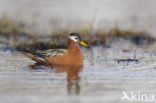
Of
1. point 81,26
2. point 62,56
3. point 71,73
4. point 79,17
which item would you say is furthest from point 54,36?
point 71,73

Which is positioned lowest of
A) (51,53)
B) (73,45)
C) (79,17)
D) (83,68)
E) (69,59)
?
(83,68)

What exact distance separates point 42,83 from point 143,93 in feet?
6.66

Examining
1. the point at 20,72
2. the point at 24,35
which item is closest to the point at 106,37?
the point at 24,35

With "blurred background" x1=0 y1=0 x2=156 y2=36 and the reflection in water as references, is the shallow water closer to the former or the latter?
the reflection in water

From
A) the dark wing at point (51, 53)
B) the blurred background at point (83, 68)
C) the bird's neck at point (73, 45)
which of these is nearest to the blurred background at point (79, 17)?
the blurred background at point (83, 68)

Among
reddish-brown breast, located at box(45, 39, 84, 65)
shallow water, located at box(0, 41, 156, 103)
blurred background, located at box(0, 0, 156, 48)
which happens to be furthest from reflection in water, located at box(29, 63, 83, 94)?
blurred background, located at box(0, 0, 156, 48)

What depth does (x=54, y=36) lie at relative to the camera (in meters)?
15.9

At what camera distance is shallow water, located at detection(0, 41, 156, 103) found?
737cm

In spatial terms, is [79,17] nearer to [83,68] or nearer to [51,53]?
[51,53]

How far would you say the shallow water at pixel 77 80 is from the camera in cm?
737

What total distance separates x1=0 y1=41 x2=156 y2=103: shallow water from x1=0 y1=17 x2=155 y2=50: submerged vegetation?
203cm

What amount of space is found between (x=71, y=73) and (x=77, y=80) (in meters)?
0.95

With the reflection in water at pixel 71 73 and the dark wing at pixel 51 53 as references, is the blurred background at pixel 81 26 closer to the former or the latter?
the dark wing at pixel 51 53

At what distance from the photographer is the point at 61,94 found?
24.7 feet
